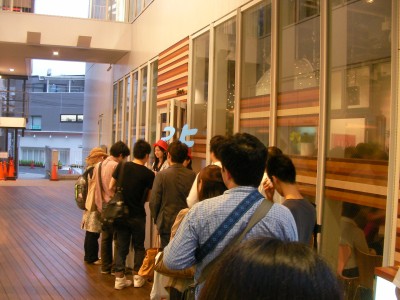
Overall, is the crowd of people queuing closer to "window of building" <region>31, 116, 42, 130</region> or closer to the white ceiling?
the white ceiling

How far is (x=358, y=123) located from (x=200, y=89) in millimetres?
2872

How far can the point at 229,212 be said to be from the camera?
1788 mm

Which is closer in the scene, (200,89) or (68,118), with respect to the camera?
(200,89)

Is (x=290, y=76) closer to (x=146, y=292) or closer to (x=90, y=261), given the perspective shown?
(x=146, y=292)

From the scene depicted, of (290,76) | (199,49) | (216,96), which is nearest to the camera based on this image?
(290,76)

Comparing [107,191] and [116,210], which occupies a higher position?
[107,191]

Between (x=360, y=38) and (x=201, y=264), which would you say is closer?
(x=201, y=264)

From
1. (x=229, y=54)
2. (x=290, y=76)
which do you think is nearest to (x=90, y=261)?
(x=229, y=54)

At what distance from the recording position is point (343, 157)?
10.4ft

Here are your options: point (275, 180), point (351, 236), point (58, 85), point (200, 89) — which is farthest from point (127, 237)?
point (58, 85)

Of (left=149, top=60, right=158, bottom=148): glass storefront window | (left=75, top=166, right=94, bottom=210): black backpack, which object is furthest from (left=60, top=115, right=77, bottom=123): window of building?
(left=75, top=166, right=94, bottom=210): black backpack

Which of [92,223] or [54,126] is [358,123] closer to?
[92,223]

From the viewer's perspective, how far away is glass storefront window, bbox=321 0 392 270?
2848mm

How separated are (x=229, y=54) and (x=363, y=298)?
9.76ft
